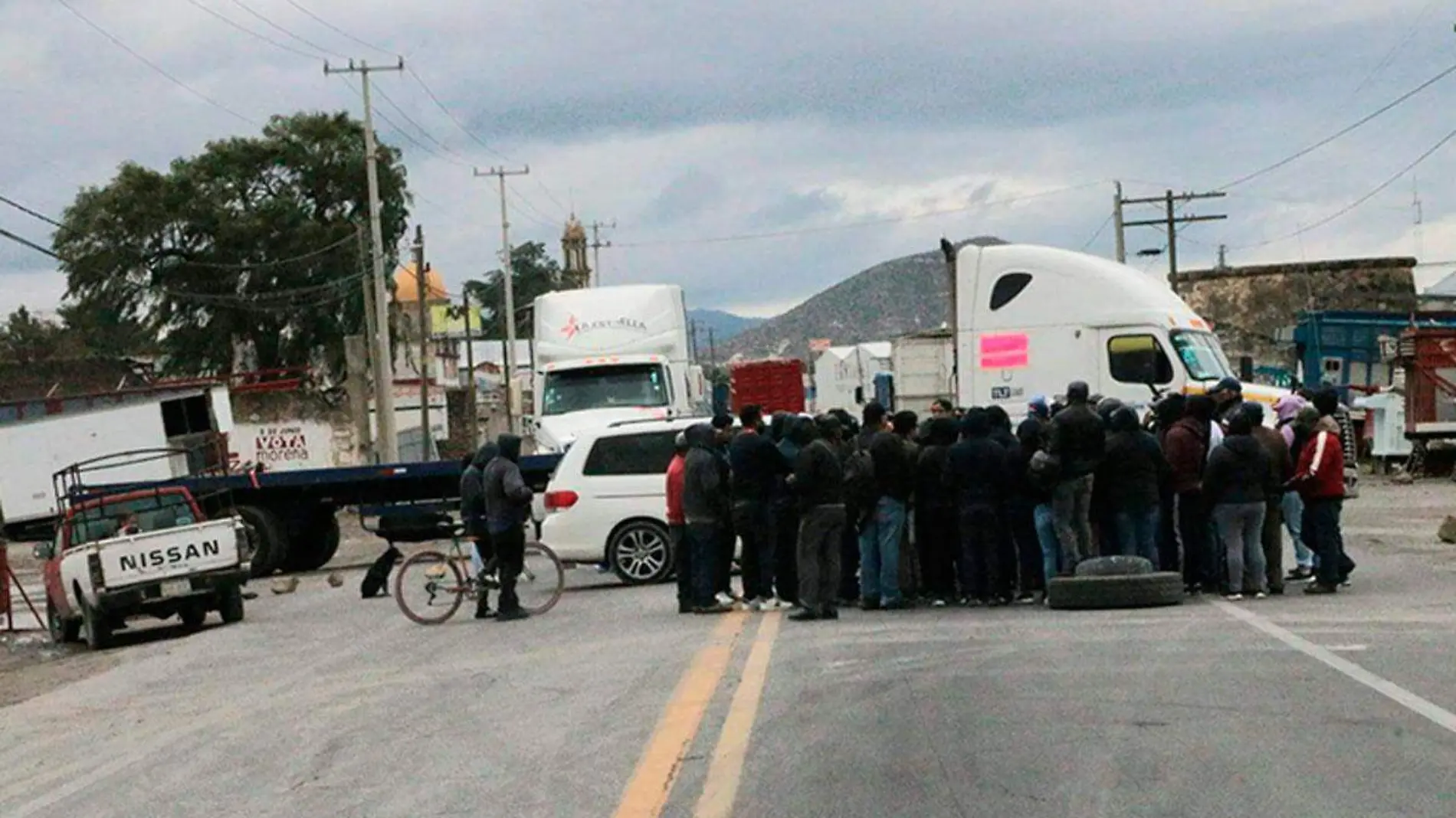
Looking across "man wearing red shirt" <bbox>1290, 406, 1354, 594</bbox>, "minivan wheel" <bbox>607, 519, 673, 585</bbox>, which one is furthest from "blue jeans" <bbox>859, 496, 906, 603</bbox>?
"minivan wheel" <bbox>607, 519, 673, 585</bbox>

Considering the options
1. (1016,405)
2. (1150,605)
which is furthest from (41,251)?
(1150,605)

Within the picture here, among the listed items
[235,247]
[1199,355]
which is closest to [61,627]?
[1199,355]

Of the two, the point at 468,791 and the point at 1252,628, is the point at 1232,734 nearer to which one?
the point at 468,791

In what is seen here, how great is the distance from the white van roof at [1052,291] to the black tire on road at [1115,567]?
1079 cm

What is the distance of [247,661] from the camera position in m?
17.5

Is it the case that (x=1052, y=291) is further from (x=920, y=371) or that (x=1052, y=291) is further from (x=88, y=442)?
(x=920, y=371)

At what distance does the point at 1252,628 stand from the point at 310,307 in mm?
Result: 63678

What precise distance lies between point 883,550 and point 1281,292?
180 ft

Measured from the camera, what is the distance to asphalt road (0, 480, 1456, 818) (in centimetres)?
873

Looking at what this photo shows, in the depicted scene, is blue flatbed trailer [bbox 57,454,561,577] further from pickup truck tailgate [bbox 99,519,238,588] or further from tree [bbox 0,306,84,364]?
tree [bbox 0,306,84,364]

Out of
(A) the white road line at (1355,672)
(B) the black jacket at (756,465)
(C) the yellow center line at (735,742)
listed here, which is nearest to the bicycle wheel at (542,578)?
(B) the black jacket at (756,465)

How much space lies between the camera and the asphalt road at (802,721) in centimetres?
873

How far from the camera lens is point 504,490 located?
18172 mm

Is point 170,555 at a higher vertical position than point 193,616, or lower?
higher
